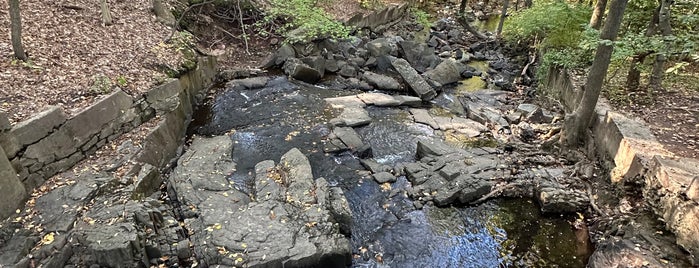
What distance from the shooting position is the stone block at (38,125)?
20.4 ft

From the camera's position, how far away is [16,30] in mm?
7816

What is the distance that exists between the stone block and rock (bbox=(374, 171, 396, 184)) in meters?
6.47

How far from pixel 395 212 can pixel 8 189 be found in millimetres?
6671

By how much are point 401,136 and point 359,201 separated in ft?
11.9

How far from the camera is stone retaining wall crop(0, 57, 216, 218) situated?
19.6 ft

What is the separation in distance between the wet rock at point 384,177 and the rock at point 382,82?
682cm

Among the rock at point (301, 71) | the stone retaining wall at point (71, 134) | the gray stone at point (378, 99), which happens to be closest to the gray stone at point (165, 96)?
the stone retaining wall at point (71, 134)

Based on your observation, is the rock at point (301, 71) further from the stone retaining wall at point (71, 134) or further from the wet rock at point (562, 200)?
the wet rock at point (562, 200)

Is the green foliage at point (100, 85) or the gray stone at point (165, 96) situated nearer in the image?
the green foliage at point (100, 85)

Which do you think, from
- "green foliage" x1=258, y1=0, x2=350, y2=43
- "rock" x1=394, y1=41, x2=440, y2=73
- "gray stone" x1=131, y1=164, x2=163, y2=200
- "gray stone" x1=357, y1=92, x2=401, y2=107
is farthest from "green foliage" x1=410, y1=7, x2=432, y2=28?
"gray stone" x1=131, y1=164, x2=163, y2=200

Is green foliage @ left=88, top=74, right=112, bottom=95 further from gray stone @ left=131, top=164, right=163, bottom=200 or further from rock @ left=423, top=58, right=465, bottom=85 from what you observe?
rock @ left=423, top=58, right=465, bottom=85

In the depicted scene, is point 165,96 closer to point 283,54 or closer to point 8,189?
point 8,189

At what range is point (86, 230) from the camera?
569 centimetres

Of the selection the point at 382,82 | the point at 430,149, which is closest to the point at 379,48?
the point at 382,82
